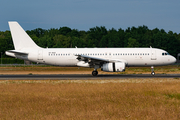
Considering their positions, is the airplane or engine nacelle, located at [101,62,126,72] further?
the airplane

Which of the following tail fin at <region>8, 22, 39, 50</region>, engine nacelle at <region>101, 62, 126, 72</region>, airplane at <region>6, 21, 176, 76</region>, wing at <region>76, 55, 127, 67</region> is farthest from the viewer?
tail fin at <region>8, 22, 39, 50</region>

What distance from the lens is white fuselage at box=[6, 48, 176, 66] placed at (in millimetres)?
36188

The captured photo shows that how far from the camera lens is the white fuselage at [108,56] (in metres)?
36.2

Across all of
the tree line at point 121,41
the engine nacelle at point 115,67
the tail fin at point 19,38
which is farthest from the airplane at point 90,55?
the tree line at point 121,41

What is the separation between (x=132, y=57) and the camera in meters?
36.1

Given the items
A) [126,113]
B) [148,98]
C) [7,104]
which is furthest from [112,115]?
[7,104]

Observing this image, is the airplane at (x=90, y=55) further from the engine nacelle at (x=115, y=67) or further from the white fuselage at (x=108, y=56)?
the engine nacelle at (x=115, y=67)

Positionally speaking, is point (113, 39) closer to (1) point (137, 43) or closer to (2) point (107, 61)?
(1) point (137, 43)

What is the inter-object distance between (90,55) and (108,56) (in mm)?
2631

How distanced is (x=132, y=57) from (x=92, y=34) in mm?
113218

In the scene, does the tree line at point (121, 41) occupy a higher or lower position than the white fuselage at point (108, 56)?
higher

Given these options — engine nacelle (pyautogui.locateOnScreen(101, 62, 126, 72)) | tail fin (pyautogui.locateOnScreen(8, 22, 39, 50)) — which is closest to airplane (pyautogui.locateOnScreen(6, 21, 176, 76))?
tail fin (pyautogui.locateOnScreen(8, 22, 39, 50))

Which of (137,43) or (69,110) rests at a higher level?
(137,43)

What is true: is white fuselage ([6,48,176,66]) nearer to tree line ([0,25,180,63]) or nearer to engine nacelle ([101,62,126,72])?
engine nacelle ([101,62,126,72])
